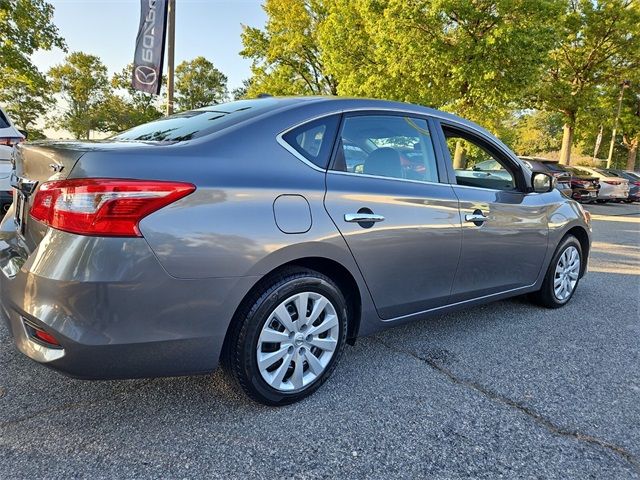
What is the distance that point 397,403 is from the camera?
2.46m

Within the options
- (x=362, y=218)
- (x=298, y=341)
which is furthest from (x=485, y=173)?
(x=298, y=341)

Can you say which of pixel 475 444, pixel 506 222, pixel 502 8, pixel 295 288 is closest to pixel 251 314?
pixel 295 288

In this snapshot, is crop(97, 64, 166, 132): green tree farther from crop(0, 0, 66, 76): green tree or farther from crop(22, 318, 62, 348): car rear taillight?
crop(22, 318, 62, 348): car rear taillight

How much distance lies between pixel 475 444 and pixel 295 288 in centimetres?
110

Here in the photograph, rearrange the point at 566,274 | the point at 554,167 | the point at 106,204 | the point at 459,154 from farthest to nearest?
the point at 554,167 < the point at 459,154 < the point at 566,274 < the point at 106,204

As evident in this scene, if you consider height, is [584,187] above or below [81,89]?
below

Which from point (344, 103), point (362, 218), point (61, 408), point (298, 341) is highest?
point (344, 103)

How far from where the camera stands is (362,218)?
2463mm

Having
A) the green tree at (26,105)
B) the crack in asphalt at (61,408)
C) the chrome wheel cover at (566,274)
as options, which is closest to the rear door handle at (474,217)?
the chrome wheel cover at (566,274)

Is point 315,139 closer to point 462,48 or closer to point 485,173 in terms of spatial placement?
point 485,173

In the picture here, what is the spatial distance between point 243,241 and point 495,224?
1991 mm

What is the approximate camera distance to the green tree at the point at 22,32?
1678 centimetres

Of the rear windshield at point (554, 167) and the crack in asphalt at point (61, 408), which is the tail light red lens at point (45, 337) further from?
the rear windshield at point (554, 167)

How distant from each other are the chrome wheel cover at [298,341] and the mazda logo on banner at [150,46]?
288 inches
